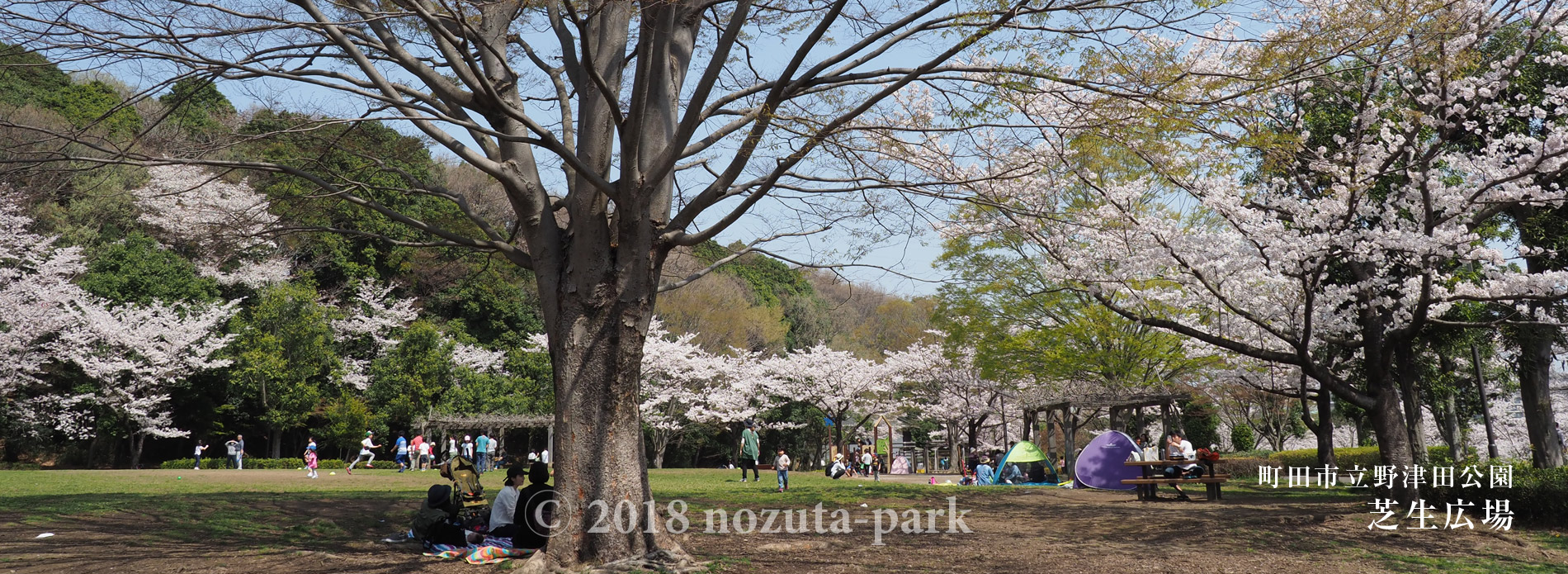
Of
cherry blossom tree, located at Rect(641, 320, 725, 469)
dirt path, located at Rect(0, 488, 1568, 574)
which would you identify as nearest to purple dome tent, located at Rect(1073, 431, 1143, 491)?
dirt path, located at Rect(0, 488, 1568, 574)

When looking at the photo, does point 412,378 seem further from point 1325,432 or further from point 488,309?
point 1325,432

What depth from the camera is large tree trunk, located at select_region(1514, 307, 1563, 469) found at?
48.0 ft

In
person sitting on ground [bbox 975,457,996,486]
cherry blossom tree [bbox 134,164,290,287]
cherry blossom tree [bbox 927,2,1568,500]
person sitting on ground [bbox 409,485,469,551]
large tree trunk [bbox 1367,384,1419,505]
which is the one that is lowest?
person sitting on ground [bbox 975,457,996,486]

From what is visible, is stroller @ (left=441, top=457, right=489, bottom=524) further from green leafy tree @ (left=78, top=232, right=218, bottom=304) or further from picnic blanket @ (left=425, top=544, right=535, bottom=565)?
green leafy tree @ (left=78, top=232, right=218, bottom=304)

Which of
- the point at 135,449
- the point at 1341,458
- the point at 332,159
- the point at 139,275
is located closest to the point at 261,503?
the point at 332,159

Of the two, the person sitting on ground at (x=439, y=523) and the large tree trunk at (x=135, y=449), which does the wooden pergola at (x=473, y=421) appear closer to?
the large tree trunk at (x=135, y=449)

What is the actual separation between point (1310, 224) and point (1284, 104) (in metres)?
1.61

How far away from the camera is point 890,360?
1286 inches

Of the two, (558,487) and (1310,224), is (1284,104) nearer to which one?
(1310,224)

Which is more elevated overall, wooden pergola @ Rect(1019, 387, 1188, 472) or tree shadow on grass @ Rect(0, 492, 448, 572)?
wooden pergola @ Rect(1019, 387, 1188, 472)

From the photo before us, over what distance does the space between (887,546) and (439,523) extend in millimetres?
3594

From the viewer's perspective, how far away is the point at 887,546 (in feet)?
24.5

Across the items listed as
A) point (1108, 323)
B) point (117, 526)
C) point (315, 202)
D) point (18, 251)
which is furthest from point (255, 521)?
point (18, 251)

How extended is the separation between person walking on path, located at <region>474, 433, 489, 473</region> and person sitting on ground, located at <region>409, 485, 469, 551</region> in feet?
52.9
